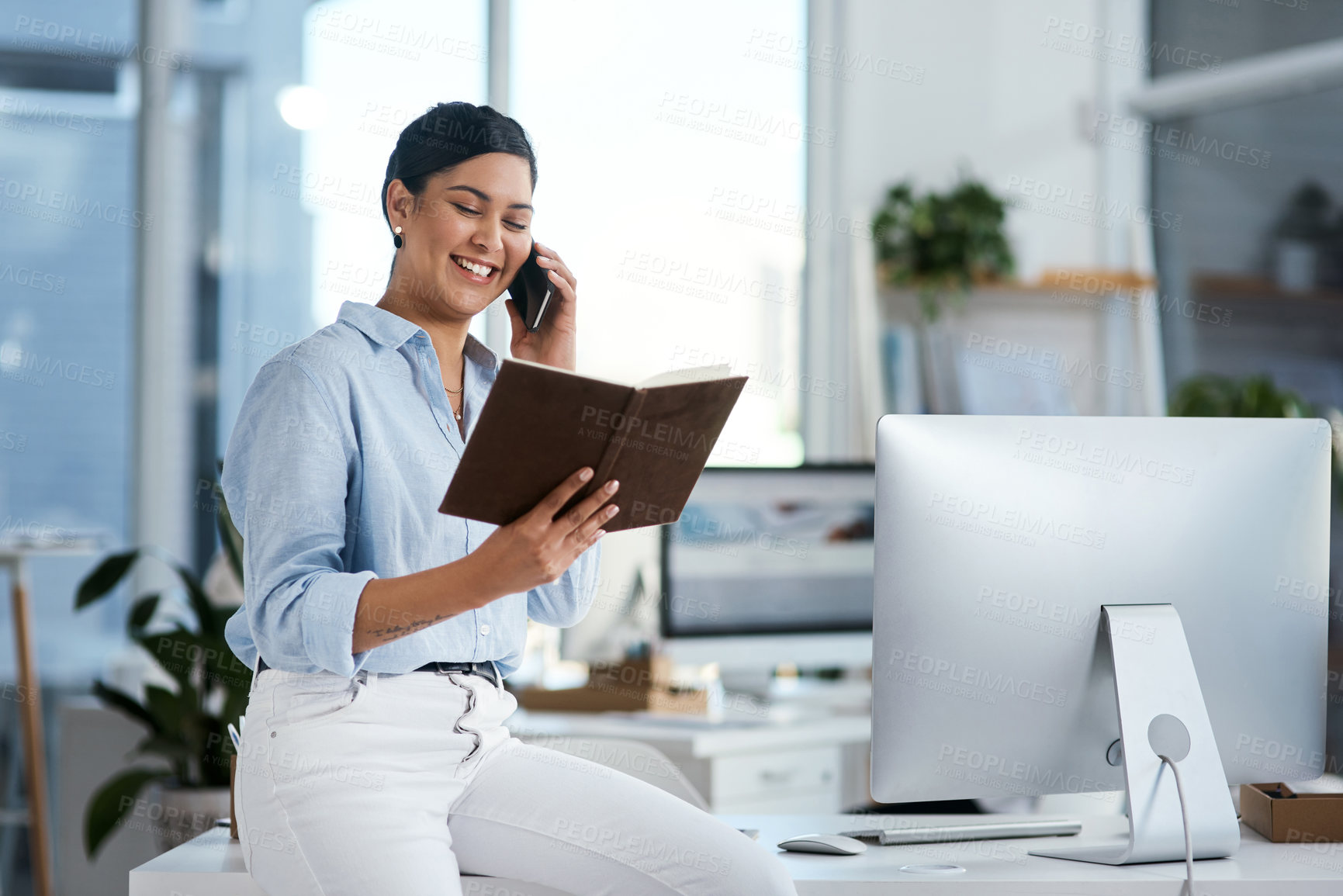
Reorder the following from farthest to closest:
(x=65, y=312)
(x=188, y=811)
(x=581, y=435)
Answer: (x=65, y=312) → (x=188, y=811) → (x=581, y=435)

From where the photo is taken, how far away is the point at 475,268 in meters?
1.45

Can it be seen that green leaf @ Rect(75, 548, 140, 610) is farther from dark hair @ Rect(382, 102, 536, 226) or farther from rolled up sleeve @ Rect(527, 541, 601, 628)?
dark hair @ Rect(382, 102, 536, 226)

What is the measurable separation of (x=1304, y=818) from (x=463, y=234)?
3.93ft

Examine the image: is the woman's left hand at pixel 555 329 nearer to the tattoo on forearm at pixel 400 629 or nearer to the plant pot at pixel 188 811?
the tattoo on forearm at pixel 400 629

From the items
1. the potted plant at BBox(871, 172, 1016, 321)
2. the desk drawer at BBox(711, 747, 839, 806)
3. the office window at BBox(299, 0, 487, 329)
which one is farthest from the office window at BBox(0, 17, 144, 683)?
the potted plant at BBox(871, 172, 1016, 321)

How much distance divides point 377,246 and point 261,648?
2517 mm

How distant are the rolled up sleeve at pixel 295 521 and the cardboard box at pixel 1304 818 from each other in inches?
42.1

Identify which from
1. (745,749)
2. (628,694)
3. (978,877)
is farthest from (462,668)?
(628,694)

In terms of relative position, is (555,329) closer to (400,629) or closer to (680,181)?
(400,629)

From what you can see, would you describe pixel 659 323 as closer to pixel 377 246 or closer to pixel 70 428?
pixel 377 246

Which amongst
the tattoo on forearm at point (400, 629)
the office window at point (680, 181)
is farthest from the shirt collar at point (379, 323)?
the office window at point (680, 181)

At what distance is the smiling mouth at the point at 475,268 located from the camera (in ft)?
4.72

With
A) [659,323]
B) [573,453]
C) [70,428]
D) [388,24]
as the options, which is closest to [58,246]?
[70,428]

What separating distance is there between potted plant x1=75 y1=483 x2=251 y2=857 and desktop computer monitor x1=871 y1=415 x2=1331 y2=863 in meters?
1.58
